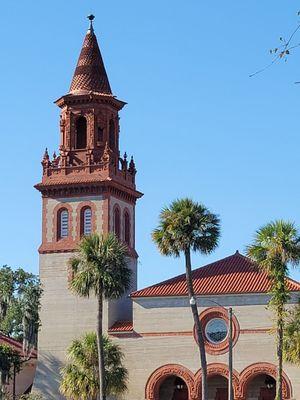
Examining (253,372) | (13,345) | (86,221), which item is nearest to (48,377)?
(86,221)

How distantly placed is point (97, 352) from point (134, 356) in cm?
489

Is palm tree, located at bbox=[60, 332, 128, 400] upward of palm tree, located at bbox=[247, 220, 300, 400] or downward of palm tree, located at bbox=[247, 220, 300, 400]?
downward

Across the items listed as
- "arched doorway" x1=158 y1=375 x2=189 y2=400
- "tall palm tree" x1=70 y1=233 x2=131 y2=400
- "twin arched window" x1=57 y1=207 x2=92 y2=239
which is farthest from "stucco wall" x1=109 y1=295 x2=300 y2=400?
"tall palm tree" x1=70 y1=233 x2=131 y2=400

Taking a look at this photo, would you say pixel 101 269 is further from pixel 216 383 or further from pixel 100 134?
pixel 100 134

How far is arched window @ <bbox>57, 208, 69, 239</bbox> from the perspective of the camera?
223ft

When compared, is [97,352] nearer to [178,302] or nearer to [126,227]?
[178,302]

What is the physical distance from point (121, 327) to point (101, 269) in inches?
389

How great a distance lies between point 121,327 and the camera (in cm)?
6475

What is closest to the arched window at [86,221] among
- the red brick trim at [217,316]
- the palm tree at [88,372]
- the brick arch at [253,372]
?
the palm tree at [88,372]

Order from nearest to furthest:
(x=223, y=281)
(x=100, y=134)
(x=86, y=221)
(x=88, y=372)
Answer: (x=88, y=372)
(x=223, y=281)
(x=86, y=221)
(x=100, y=134)

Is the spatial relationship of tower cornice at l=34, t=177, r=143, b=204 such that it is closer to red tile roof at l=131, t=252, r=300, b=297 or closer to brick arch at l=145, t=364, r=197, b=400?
red tile roof at l=131, t=252, r=300, b=297

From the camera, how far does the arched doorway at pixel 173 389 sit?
63.6 metres

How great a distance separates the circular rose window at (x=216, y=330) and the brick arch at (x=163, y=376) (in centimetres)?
253

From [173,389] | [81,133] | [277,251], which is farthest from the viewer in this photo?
[81,133]
